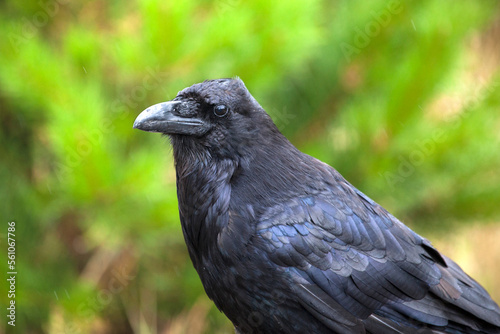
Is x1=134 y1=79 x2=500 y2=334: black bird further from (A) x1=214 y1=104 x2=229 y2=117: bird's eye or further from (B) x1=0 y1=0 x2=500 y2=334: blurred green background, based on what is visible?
(B) x1=0 y1=0 x2=500 y2=334: blurred green background

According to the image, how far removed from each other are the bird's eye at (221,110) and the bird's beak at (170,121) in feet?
0.26

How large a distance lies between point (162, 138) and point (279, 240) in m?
1.78

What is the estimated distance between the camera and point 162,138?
412cm

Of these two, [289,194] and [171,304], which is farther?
[171,304]

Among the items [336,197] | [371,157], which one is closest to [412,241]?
[336,197]

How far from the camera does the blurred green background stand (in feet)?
13.0

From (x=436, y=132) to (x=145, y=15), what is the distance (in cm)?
249

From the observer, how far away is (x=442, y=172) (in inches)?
199

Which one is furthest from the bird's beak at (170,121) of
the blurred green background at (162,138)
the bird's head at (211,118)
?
the blurred green background at (162,138)

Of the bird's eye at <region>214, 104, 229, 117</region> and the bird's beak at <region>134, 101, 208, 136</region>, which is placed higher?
the bird's eye at <region>214, 104, 229, 117</region>

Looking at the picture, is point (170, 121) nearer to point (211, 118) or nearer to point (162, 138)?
point (211, 118)

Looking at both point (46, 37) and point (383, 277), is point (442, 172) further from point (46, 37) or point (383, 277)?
point (46, 37)

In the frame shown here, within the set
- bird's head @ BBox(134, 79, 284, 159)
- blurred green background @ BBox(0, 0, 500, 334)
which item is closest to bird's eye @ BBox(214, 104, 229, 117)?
bird's head @ BBox(134, 79, 284, 159)

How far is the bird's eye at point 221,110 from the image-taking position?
2646mm
